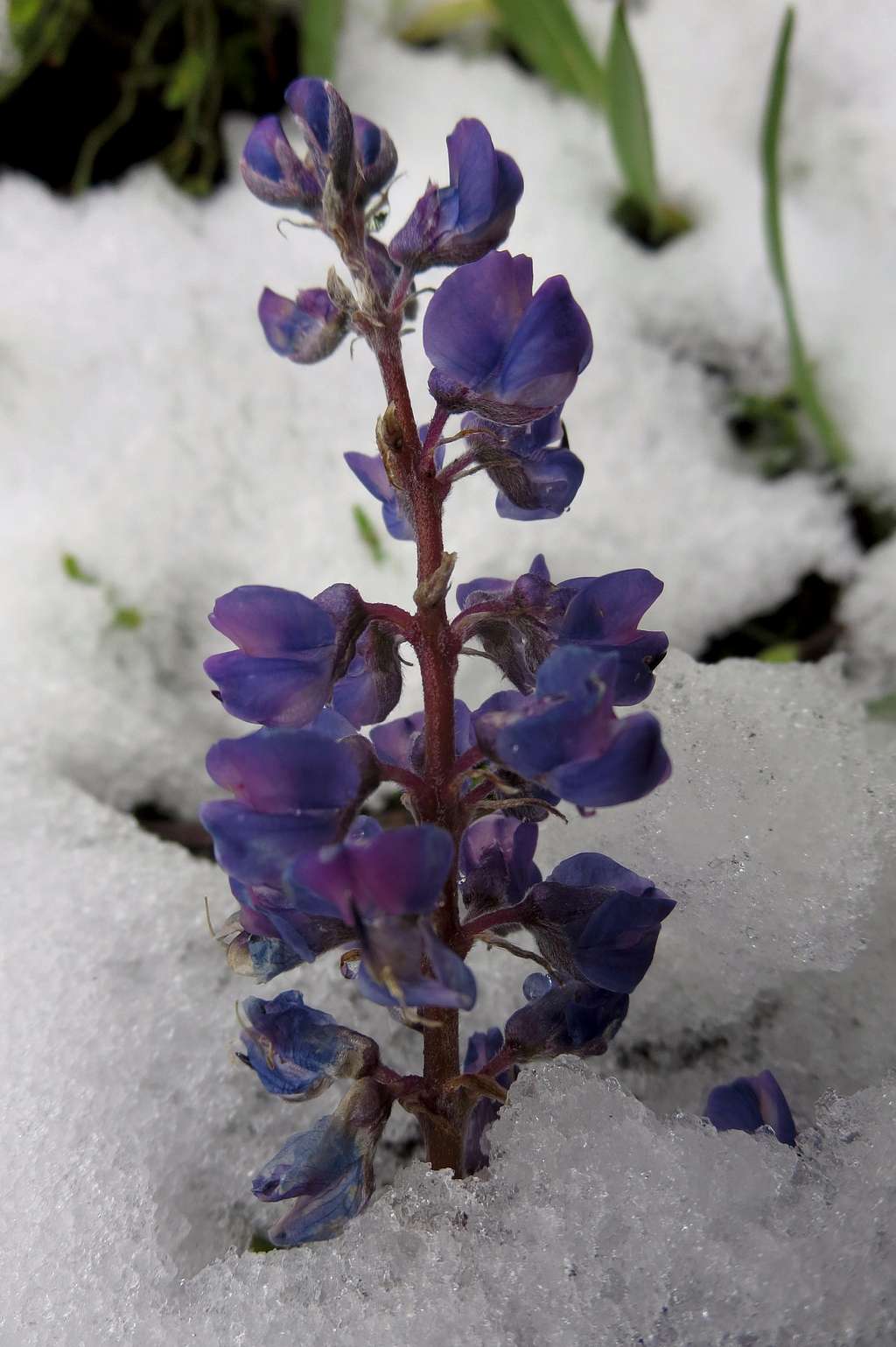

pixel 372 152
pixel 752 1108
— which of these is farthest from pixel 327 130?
pixel 752 1108

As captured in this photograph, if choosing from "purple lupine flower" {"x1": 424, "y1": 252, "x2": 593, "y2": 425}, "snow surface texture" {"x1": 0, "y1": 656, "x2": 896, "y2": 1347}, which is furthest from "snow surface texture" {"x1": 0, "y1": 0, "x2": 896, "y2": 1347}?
"purple lupine flower" {"x1": 424, "y1": 252, "x2": 593, "y2": 425}

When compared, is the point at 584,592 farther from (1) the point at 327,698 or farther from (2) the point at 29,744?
(2) the point at 29,744

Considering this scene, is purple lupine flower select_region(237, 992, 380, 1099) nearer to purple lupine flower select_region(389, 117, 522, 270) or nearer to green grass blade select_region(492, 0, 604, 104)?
purple lupine flower select_region(389, 117, 522, 270)

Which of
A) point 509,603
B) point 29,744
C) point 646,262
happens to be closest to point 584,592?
point 509,603

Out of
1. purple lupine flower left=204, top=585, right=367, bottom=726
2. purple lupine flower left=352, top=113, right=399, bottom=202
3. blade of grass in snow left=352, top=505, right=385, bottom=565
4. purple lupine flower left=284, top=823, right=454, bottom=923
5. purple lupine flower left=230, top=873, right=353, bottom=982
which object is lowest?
blade of grass in snow left=352, top=505, right=385, bottom=565

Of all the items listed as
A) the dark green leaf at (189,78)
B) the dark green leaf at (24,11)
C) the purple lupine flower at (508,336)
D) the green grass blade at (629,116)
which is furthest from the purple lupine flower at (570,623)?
the dark green leaf at (24,11)

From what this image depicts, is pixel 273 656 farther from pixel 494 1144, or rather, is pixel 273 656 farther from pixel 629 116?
pixel 629 116

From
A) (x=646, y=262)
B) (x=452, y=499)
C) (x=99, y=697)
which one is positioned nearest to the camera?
(x=99, y=697)
